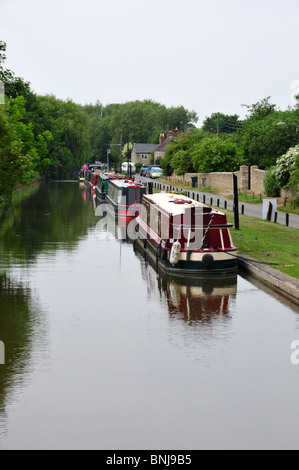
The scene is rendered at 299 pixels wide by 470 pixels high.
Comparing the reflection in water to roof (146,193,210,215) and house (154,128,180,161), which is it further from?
house (154,128,180,161)

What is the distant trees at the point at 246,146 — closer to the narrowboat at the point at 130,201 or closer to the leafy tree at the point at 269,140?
the leafy tree at the point at 269,140

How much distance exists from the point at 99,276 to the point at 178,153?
66.7 meters

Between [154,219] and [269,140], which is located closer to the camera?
[154,219]

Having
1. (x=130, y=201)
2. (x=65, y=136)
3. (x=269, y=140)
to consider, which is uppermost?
(x=65, y=136)

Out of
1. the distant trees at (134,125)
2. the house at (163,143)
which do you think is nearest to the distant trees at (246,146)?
the house at (163,143)

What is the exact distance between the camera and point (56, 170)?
113m

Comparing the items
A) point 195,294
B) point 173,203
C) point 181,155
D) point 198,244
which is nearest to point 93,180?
point 181,155

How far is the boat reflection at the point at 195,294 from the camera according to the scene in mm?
19312

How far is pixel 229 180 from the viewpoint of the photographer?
2655 inches

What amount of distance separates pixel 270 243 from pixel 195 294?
8716 millimetres

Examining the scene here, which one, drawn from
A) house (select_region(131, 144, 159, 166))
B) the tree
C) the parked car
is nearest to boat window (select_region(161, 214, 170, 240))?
the tree

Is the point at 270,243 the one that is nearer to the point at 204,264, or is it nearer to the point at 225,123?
the point at 204,264

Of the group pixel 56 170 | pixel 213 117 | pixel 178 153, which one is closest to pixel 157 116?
pixel 213 117

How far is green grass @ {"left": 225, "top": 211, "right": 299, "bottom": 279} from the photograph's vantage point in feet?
81.0
